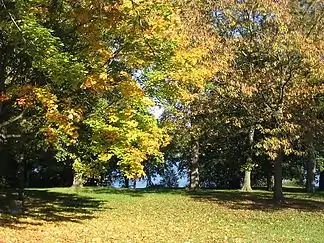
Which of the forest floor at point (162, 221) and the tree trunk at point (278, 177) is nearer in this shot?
the forest floor at point (162, 221)

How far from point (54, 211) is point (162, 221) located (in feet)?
12.8

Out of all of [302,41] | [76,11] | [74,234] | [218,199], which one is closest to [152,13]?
[76,11]

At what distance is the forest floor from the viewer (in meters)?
13.0

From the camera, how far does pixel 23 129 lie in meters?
15.3

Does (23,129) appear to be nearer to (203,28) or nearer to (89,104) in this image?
(89,104)

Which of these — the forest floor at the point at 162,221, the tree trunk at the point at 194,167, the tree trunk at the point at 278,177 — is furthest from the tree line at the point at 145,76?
the tree trunk at the point at 194,167

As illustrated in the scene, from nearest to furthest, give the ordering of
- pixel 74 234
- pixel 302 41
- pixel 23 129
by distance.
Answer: pixel 74 234, pixel 23 129, pixel 302 41

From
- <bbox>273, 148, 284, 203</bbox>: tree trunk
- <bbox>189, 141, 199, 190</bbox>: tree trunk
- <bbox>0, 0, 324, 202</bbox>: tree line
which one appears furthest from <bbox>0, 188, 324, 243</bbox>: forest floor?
<bbox>189, 141, 199, 190</bbox>: tree trunk

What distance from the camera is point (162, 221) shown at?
1661cm

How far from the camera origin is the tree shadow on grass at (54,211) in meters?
14.9

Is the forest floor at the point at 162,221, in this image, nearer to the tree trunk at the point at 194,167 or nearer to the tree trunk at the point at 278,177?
the tree trunk at the point at 278,177

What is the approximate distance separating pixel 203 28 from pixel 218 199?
26.1ft

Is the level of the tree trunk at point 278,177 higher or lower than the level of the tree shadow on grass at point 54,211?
higher

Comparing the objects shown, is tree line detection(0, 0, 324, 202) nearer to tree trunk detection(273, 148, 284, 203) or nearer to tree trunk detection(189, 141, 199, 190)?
tree trunk detection(273, 148, 284, 203)
